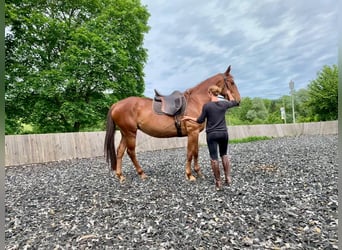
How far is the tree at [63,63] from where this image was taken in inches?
440

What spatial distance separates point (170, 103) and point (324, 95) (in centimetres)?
2334

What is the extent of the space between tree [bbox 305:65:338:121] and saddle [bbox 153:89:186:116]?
22819 millimetres

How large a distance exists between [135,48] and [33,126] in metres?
7.75

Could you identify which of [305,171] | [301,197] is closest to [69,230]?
[301,197]

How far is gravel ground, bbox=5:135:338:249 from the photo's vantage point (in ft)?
7.69

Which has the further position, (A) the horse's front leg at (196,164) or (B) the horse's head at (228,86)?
(A) the horse's front leg at (196,164)

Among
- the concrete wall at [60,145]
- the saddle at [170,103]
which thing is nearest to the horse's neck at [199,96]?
the saddle at [170,103]

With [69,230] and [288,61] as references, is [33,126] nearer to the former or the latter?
[69,230]

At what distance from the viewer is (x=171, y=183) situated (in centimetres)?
448

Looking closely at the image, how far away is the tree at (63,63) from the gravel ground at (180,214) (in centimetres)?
773

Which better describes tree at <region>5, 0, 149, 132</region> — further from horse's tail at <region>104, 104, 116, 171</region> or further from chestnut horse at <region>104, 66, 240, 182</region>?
chestnut horse at <region>104, 66, 240, 182</region>

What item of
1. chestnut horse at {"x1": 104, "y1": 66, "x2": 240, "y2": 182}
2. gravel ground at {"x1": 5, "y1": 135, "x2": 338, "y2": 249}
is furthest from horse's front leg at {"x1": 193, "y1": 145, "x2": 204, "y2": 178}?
gravel ground at {"x1": 5, "y1": 135, "x2": 338, "y2": 249}

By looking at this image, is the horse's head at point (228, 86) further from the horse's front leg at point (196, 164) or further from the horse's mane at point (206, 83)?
the horse's front leg at point (196, 164)

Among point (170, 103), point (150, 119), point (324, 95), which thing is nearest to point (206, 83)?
point (170, 103)
